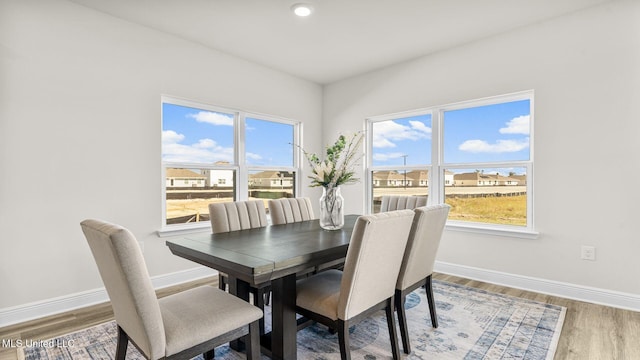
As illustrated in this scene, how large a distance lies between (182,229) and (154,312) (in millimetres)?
2318

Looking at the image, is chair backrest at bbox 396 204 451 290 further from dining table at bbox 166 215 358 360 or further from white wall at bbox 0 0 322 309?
white wall at bbox 0 0 322 309

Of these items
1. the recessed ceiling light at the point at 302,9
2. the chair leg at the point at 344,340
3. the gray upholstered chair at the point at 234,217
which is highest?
the recessed ceiling light at the point at 302,9

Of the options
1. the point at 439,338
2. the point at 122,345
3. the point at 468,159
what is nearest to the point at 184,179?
the point at 122,345

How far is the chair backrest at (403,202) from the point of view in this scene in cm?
304

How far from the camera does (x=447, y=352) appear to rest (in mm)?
2047

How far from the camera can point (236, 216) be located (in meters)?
2.63

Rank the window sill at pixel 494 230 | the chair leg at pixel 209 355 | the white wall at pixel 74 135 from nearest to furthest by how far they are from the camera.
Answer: the chair leg at pixel 209 355
the white wall at pixel 74 135
the window sill at pixel 494 230

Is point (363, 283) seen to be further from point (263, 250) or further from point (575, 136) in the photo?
point (575, 136)

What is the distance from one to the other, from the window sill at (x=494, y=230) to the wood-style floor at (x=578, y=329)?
0.59 m

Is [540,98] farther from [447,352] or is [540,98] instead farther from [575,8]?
[447,352]

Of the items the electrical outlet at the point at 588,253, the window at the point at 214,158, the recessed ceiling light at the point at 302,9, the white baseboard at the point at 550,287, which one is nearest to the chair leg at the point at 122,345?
the window at the point at 214,158

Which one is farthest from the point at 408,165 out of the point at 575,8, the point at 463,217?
the point at 575,8

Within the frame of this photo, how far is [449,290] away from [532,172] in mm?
1443

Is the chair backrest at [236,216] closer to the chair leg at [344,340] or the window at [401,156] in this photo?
the chair leg at [344,340]
